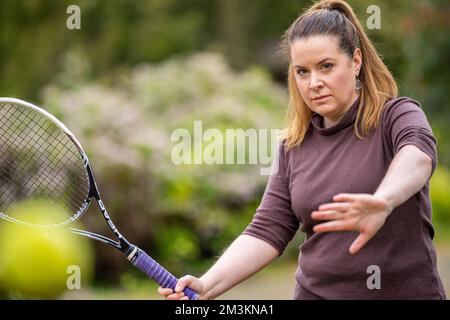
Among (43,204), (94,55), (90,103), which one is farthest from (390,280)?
(94,55)

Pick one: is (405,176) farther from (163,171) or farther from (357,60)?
(163,171)

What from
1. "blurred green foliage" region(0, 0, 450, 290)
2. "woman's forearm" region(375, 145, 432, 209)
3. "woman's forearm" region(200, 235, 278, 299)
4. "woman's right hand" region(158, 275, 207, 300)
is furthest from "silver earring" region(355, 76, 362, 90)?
"blurred green foliage" region(0, 0, 450, 290)

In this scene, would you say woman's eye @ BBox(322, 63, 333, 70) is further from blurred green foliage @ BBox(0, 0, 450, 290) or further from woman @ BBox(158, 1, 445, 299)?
blurred green foliage @ BBox(0, 0, 450, 290)

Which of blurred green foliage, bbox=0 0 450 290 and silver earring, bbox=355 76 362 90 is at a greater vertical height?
blurred green foliage, bbox=0 0 450 290

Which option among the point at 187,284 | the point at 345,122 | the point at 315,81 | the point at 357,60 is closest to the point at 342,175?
the point at 345,122

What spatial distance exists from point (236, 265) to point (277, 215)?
25cm

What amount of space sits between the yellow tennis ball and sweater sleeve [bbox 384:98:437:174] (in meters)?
4.39

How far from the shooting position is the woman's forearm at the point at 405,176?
8.42ft

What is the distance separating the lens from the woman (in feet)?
9.32

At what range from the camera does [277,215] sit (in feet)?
10.5

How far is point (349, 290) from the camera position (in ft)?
9.50

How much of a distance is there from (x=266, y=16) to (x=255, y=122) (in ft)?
21.9

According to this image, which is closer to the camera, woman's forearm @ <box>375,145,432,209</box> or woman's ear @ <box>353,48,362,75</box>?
woman's forearm @ <box>375,145,432,209</box>
